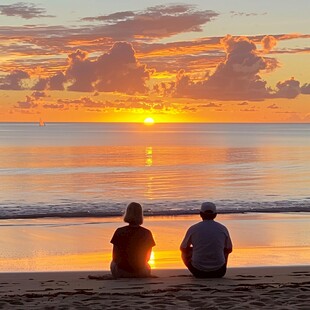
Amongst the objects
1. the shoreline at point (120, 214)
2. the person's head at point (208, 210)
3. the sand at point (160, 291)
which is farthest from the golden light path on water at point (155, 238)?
the person's head at point (208, 210)

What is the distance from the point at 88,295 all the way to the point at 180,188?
28.6 metres

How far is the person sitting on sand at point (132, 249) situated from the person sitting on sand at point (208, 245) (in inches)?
24.9

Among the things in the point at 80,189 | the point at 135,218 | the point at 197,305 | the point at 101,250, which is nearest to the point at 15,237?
the point at 101,250

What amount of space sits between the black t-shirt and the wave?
47.9 feet

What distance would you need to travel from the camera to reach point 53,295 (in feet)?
30.1

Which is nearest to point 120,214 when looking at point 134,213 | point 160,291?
point 134,213

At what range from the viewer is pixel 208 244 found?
10461 millimetres

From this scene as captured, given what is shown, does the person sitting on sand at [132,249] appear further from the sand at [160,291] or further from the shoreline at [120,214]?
the shoreline at [120,214]

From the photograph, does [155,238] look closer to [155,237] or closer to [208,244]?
[155,237]

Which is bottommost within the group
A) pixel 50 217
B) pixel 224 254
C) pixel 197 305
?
pixel 197 305

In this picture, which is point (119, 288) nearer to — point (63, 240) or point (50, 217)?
point (63, 240)

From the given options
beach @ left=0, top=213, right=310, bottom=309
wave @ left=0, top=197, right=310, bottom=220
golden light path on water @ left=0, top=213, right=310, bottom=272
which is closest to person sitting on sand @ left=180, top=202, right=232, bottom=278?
beach @ left=0, top=213, right=310, bottom=309

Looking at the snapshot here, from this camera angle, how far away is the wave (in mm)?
25688

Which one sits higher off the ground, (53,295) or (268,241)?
(268,241)
